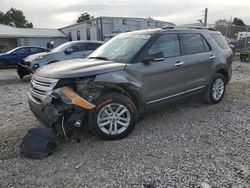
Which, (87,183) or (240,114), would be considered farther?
(240,114)

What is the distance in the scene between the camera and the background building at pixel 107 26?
82.6 ft

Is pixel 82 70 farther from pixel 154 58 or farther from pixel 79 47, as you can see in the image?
pixel 79 47

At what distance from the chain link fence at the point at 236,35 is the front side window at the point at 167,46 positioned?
53.8 ft

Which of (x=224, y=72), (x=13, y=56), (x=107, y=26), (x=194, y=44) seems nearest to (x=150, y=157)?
(x=194, y=44)

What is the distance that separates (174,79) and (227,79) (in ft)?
6.84

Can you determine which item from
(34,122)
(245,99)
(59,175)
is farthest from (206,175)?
(245,99)

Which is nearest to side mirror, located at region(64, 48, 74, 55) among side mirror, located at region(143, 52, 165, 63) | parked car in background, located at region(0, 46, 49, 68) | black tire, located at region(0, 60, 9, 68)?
side mirror, located at region(143, 52, 165, 63)

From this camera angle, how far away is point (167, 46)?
4176mm

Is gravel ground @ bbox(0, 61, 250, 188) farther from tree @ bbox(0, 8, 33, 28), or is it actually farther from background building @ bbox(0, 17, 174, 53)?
tree @ bbox(0, 8, 33, 28)

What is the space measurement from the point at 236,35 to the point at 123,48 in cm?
2034

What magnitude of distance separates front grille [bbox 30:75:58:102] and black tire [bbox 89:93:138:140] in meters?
0.71

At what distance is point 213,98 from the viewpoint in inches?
206

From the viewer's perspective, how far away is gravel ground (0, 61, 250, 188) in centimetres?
256

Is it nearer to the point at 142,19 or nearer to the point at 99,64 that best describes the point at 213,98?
the point at 99,64
